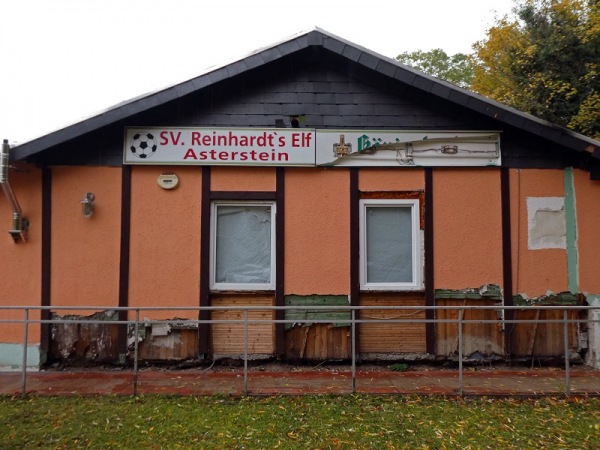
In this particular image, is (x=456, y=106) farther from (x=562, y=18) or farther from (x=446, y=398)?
(x=562, y=18)

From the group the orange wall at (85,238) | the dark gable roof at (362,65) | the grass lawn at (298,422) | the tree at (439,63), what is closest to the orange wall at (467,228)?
the dark gable roof at (362,65)

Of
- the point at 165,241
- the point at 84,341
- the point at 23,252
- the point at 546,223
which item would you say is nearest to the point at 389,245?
the point at 546,223

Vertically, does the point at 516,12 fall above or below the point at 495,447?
above

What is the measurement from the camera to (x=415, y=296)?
20.9ft

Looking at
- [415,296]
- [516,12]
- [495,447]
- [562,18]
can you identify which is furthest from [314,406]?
[516,12]

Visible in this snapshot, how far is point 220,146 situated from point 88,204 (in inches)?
75.4

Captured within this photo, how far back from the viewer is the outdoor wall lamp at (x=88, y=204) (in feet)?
20.4

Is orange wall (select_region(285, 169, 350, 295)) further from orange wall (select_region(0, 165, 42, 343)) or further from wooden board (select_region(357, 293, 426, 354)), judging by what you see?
orange wall (select_region(0, 165, 42, 343))

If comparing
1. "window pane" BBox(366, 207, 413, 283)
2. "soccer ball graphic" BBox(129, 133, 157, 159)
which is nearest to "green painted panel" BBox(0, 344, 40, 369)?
"soccer ball graphic" BBox(129, 133, 157, 159)

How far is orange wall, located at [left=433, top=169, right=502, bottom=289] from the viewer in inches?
251

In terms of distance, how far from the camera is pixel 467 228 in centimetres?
643

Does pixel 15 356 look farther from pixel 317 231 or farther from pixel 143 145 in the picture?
pixel 317 231

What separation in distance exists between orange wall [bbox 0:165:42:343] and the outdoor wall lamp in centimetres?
61

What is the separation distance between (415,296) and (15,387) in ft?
16.5
